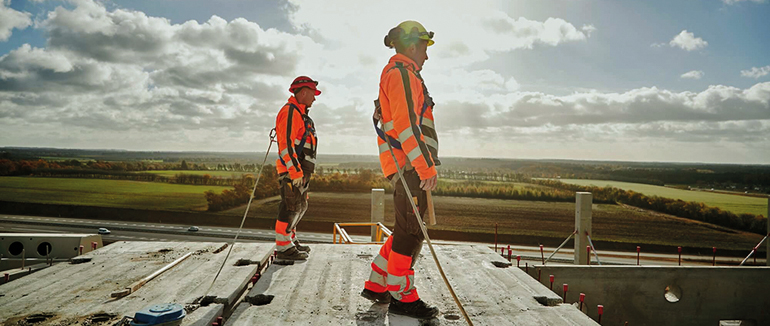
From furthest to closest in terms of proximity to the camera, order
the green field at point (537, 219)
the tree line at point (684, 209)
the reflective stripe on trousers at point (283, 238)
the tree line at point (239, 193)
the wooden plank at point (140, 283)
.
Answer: the tree line at point (239, 193)
the tree line at point (684, 209)
the green field at point (537, 219)
the reflective stripe on trousers at point (283, 238)
the wooden plank at point (140, 283)

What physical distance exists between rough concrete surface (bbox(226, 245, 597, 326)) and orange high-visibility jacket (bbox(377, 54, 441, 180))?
1.29 meters

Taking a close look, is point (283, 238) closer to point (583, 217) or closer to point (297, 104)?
point (297, 104)

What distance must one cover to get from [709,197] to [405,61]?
82.7 m

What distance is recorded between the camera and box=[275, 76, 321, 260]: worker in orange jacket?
5.15 meters

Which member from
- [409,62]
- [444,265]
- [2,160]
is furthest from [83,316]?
[2,160]

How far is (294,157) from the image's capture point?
16.7 ft

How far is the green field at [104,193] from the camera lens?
68.6 metres

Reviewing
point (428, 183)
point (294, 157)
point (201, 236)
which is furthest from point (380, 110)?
point (201, 236)

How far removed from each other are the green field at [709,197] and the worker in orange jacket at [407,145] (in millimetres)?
76435

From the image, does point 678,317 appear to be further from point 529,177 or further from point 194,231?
point 529,177

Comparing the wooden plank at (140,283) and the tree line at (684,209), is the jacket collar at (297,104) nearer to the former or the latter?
the wooden plank at (140,283)

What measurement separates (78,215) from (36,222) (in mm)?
15699

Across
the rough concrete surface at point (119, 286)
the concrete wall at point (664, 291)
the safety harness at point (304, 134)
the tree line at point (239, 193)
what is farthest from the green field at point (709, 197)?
the rough concrete surface at point (119, 286)

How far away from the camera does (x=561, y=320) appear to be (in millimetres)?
3400
